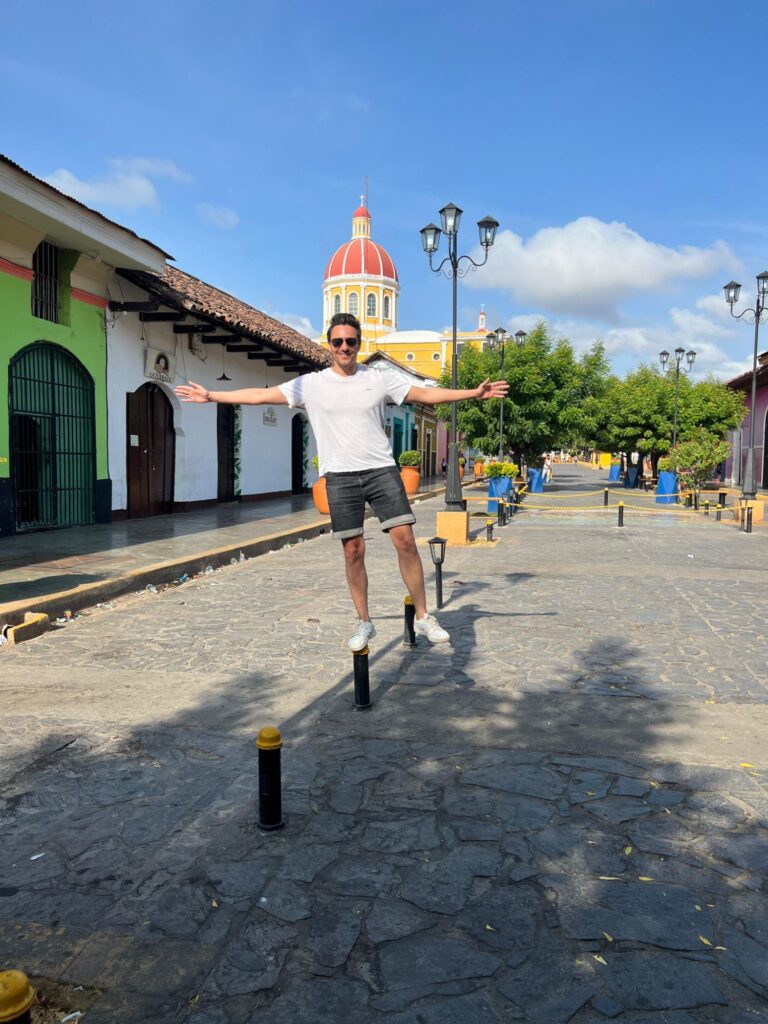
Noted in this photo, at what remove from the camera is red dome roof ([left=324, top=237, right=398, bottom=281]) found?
6600 cm

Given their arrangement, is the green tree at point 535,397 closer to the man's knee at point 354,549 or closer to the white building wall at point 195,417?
the white building wall at point 195,417

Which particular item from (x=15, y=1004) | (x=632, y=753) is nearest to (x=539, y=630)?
(x=632, y=753)

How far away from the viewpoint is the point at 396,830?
2.72 meters

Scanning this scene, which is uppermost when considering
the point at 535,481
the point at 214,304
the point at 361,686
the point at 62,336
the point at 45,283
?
the point at 214,304

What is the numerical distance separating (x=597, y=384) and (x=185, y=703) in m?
26.8

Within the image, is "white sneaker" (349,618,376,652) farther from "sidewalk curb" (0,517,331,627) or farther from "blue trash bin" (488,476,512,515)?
"blue trash bin" (488,476,512,515)

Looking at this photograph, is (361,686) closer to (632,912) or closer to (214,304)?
(632,912)

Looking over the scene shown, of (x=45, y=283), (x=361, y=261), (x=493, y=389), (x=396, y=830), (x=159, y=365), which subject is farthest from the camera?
(x=361, y=261)

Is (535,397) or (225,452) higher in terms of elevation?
(535,397)

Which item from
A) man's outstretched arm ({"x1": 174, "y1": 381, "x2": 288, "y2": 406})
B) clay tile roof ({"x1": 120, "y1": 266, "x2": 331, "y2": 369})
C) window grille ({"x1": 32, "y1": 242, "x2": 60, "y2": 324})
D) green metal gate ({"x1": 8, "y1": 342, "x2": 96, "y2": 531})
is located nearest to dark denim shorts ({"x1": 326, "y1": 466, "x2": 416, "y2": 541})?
man's outstretched arm ({"x1": 174, "y1": 381, "x2": 288, "y2": 406})

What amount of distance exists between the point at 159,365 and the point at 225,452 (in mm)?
3999

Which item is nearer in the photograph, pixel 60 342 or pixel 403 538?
pixel 403 538

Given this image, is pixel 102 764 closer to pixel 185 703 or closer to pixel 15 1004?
pixel 185 703

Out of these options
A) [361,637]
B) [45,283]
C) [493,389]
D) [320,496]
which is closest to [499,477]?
[45,283]
